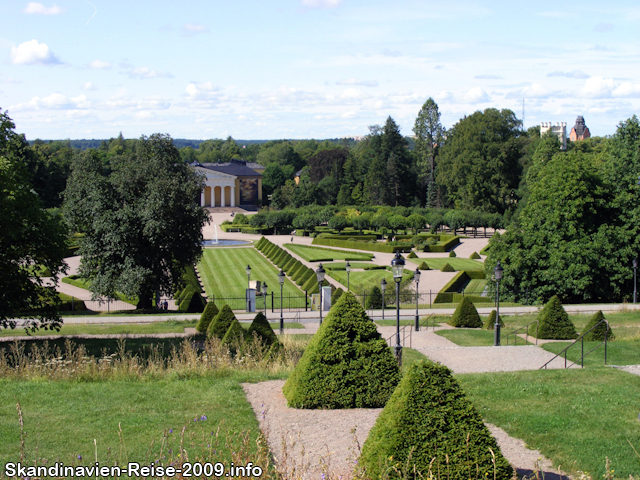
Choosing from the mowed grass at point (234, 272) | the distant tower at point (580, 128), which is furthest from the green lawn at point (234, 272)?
the distant tower at point (580, 128)

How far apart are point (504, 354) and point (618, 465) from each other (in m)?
8.87

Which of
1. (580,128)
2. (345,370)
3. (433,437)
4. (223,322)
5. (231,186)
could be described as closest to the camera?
(433,437)

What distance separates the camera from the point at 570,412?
9094 mm

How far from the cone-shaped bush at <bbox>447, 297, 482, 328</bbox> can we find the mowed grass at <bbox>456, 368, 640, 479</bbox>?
1171 cm

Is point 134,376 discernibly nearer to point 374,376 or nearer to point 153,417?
point 153,417

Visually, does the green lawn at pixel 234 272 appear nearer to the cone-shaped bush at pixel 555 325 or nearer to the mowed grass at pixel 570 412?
the cone-shaped bush at pixel 555 325

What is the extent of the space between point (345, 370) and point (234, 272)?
114 ft

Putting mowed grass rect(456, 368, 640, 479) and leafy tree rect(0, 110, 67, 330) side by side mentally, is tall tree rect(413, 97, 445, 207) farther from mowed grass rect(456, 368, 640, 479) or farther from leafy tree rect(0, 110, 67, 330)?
mowed grass rect(456, 368, 640, 479)

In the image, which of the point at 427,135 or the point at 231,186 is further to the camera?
the point at 231,186

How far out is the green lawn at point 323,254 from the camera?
164 ft

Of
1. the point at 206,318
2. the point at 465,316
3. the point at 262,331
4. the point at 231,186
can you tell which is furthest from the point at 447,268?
the point at 231,186

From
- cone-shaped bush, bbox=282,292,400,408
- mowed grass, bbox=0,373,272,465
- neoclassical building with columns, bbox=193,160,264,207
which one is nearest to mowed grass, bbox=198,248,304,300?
mowed grass, bbox=0,373,272,465

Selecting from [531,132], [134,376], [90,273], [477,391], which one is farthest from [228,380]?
[531,132]

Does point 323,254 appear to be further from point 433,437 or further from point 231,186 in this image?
point 231,186
